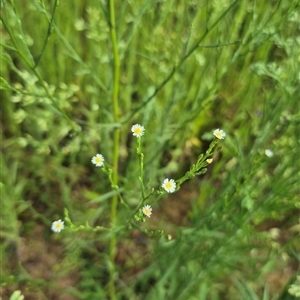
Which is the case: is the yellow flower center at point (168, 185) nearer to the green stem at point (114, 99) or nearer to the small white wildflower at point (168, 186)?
the small white wildflower at point (168, 186)

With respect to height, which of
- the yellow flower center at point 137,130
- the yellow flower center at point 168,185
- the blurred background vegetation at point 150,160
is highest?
the yellow flower center at point 137,130

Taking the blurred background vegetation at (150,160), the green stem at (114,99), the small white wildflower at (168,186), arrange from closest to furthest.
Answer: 1. the small white wildflower at (168,186)
2. the green stem at (114,99)
3. the blurred background vegetation at (150,160)

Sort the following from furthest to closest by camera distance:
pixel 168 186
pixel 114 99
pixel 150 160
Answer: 1. pixel 150 160
2. pixel 114 99
3. pixel 168 186

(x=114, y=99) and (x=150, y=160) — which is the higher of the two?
(x=114, y=99)

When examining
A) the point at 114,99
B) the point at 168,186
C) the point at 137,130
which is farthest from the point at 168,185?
the point at 114,99

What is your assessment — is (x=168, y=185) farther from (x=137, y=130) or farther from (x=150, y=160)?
(x=150, y=160)

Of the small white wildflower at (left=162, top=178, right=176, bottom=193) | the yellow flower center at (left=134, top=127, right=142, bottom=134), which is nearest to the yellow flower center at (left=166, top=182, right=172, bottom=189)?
the small white wildflower at (left=162, top=178, right=176, bottom=193)

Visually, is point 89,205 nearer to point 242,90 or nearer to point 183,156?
point 183,156

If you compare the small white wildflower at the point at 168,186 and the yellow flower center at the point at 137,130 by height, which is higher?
the yellow flower center at the point at 137,130

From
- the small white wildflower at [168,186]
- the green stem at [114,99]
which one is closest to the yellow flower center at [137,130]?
the small white wildflower at [168,186]
